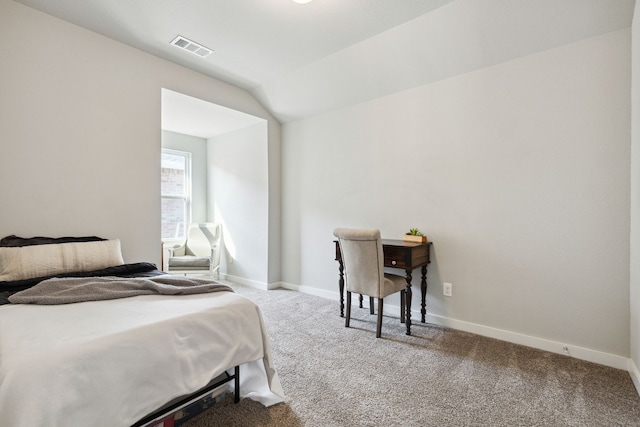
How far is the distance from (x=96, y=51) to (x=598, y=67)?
13.5ft

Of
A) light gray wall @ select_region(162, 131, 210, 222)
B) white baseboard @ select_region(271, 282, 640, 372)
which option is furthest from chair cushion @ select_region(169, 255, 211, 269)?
white baseboard @ select_region(271, 282, 640, 372)

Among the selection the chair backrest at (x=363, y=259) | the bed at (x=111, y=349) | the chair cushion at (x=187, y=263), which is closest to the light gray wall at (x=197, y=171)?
the chair cushion at (x=187, y=263)

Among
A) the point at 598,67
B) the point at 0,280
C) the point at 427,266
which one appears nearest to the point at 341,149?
the point at 427,266

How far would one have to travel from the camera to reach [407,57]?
2.88 meters

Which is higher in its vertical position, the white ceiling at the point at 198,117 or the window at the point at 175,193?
the white ceiling at the point at 198,117

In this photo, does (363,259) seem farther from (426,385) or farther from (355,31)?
(355,31)

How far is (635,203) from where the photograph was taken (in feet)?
6.57

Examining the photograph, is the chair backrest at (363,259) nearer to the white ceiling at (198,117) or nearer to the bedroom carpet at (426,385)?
the bedroom carpet at (426,385)

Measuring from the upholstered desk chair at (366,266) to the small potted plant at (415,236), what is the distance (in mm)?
409

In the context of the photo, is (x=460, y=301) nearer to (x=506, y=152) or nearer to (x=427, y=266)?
(x=427, y=266)

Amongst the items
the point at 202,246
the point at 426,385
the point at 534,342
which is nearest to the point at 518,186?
the point at 534,342

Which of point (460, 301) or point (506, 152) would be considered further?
point (460, 301)

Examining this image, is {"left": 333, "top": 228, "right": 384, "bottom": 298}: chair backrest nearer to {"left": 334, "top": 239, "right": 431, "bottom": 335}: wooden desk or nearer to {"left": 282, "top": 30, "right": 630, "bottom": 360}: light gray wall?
{"left": 334, "top": 239, "right": 431, "bottom": 335}: wooden desk

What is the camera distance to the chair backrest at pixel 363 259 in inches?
105
